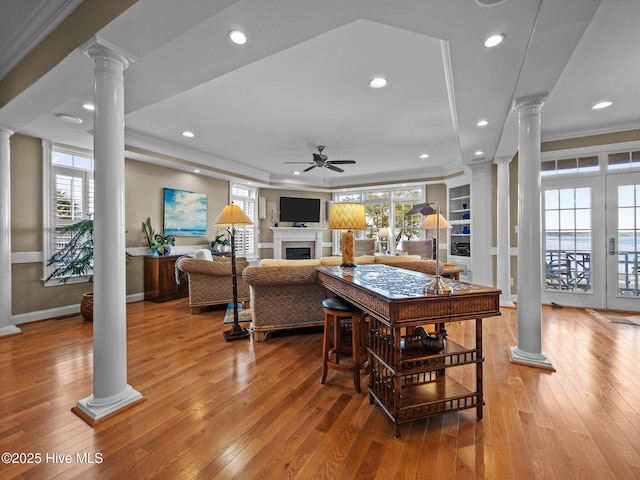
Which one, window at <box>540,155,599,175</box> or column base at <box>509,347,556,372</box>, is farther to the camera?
window at <box>540,155,599,175</box>

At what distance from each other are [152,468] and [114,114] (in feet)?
6.98

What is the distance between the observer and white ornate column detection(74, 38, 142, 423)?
1907 mm

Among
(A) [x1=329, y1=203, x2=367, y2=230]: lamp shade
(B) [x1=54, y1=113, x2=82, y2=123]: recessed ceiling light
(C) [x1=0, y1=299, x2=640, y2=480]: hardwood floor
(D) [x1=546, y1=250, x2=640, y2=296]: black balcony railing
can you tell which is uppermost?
(B) [x1=54, y1=113, x2=82, y2=123]: recessed ceiling light

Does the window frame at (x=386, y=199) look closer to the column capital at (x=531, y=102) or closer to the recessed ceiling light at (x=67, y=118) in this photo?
the column capital at (x=531, y=102)

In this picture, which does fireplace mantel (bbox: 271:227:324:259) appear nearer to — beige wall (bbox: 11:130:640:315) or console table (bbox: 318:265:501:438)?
beige wall (bbox: 11:130:640:315)

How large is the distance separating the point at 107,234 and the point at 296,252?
6618 mm

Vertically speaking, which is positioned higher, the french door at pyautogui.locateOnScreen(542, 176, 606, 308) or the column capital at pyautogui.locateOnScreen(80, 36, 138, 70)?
the column capital at pyautogui.locateOnScreen(80, 36, 138, 70)

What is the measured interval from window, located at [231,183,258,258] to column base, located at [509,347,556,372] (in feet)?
19.6

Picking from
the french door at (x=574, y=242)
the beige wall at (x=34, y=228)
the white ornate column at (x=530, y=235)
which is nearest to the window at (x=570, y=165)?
the french door at (x=574, y=242)

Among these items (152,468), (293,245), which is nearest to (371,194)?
(293,245)

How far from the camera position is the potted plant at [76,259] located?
404 cm

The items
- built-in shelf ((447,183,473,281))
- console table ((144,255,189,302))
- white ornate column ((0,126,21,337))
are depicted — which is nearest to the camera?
white ornate column ((0,126,21,337))

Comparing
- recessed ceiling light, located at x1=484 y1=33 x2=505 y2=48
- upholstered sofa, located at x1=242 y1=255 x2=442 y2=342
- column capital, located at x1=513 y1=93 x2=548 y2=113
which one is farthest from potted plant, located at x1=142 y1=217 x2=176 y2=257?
column capital, located at x1=513 y1=93 x2=548 y2=113

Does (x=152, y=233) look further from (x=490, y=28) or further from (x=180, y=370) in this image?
(x=490, y=28)
